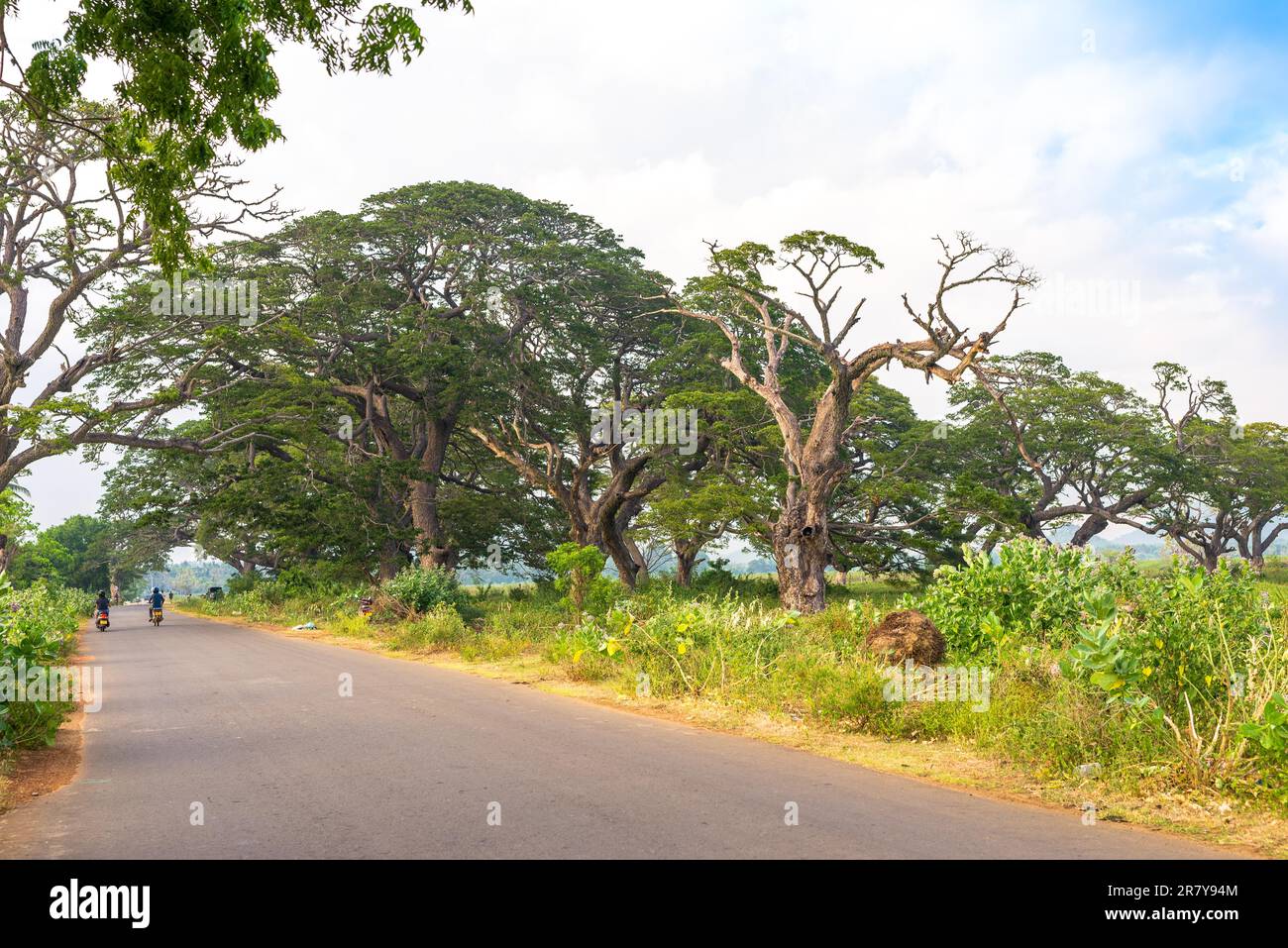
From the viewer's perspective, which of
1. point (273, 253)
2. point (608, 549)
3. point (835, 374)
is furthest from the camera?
point (608, 549)

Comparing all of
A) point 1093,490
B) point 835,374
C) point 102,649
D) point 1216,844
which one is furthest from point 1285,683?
point 1093,490

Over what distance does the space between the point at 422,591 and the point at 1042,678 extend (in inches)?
684

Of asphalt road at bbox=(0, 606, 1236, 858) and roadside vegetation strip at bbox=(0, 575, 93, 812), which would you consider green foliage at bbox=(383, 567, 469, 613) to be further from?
roadside vegetation strip at bbox=(0, 575, 93, 812)

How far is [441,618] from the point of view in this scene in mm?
19531

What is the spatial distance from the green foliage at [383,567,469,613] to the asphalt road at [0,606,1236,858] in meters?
12.0

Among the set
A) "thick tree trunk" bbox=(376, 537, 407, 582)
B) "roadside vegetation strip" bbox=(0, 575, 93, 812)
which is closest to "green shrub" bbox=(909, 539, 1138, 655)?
"roadside vegetation strip" bbox=(0, 575, 93, 812)

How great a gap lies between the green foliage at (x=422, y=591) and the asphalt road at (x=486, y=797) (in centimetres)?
1200

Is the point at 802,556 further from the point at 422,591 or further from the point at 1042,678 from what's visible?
the point at 1042,678

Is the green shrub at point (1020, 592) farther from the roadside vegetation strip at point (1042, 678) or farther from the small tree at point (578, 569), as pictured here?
the small tree at point (578, 569)

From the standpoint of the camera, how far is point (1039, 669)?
27.0ft

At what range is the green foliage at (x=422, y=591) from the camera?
2284cm

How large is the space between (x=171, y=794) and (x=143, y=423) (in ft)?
73.8

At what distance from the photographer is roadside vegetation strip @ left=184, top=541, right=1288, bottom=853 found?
594 centimetres

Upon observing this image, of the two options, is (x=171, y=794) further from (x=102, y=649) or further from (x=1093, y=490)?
(x=1093, y=490)
